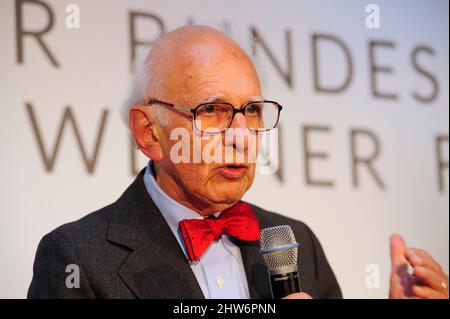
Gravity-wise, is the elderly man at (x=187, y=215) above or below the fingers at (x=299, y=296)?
above

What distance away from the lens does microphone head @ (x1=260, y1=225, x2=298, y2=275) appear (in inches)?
81.7

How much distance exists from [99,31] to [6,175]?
2.04 feet

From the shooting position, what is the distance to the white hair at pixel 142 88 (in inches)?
96.4

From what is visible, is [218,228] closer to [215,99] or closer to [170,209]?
[170,209]

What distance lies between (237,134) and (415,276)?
693mm

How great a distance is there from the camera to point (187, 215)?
8.10 feet

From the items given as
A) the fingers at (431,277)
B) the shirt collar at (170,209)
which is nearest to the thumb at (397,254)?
the fingers at (431,277)

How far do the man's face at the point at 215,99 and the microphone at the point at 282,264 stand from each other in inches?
11.9

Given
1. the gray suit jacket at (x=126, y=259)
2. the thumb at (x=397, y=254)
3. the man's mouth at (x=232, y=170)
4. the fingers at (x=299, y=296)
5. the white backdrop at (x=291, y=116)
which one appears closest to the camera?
the fingers at (x=299, y=296)

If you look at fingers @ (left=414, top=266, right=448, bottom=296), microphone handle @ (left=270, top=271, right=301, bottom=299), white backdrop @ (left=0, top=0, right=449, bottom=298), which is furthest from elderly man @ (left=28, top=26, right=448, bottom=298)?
microphone handle @ (left=270, top=271, right=301, bottom=299)

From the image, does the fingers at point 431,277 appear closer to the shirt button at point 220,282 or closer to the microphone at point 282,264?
the microphone at point 282,264

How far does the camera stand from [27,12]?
8.86 feet

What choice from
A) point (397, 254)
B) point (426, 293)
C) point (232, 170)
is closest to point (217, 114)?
point (232, 170)

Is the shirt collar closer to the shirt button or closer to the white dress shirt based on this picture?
the white dress shirt
